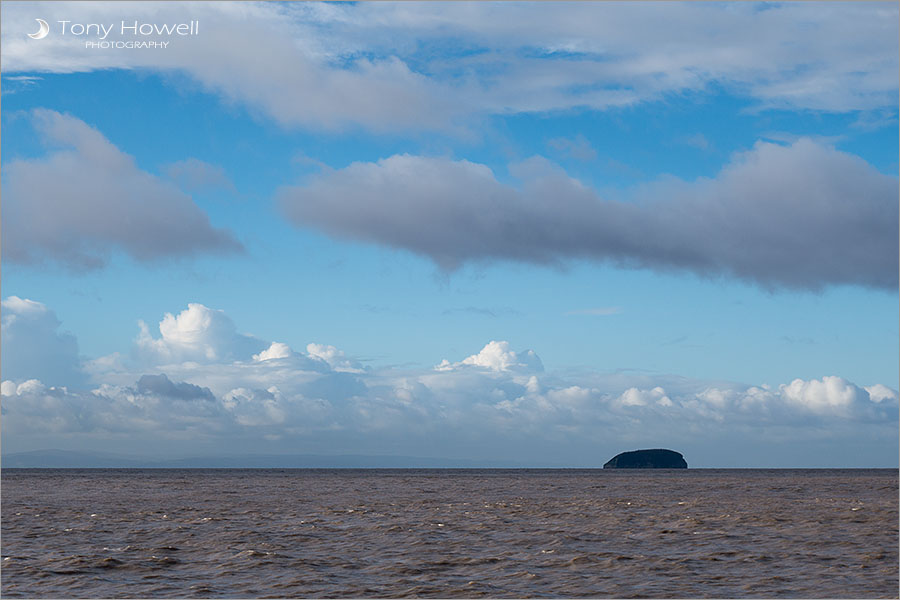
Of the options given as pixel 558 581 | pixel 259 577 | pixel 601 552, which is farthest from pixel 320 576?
pixel 601 552

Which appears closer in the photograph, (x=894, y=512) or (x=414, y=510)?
(x=894, y=512)

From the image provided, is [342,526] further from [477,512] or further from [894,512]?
[894,512]

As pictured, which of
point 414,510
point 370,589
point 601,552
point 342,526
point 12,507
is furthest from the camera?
point 12,507

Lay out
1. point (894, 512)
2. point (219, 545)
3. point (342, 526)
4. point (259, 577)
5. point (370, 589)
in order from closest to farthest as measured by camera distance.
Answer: point (370, 589) < point (259, 577) < point (219, 545) < point (342, 526) < point (894, 512)

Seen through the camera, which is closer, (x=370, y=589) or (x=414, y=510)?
(x=370, y=589)

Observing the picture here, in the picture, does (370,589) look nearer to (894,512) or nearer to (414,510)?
(414,510)

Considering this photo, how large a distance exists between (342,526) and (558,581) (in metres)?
21.2

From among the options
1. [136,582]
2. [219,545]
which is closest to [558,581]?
[136,582]

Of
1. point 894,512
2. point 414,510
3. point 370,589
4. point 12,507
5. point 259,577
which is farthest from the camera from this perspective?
point 12,507

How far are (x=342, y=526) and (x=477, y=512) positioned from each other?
14069mm

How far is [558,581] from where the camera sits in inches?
1140

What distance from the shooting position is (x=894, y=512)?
2247 inches

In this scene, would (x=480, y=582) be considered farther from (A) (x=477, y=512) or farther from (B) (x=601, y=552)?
(A) (x=477, y=512)

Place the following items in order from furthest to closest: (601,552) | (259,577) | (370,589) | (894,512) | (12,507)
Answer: (12,507) < (894,512) < (601,552) < (259,577) < (370,589)
